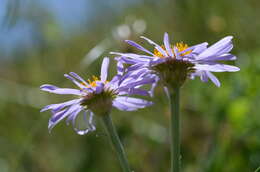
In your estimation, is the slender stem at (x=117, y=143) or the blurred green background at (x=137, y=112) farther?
the blurred green background at (x=137, y=112)

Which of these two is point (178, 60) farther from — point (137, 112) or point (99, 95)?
point (137, 112)

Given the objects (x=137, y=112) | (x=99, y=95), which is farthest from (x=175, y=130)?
(x=137, y=112)

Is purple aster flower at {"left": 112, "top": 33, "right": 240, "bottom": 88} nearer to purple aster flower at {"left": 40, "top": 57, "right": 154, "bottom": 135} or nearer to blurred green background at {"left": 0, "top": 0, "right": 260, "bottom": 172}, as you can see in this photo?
purple aster flower at {"left": 40, "top": 57, "right": 154, "bottom": 135}

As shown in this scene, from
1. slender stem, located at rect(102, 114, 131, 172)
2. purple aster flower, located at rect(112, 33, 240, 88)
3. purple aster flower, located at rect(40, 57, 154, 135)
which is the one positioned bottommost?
slender stem, located at rect(102, 114, 131, 172)

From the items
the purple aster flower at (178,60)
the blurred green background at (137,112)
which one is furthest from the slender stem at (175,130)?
the blurred green background at (137,112)

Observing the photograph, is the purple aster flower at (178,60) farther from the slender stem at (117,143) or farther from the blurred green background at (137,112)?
the blurred green background at (137,112)

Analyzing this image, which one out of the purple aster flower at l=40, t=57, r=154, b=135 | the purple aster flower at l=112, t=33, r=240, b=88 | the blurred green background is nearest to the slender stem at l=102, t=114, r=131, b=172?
the purple aster flower at l=40, t=57, r=154, b=135

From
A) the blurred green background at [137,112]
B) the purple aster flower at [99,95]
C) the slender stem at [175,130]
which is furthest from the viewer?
the blurred green background at [137,112]
